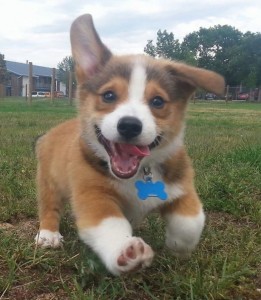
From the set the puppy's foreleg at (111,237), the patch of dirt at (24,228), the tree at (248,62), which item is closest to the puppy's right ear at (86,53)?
the puppy's foreleg at (111,237)

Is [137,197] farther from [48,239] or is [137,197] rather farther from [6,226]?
[6,226]

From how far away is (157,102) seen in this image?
3.30 metres

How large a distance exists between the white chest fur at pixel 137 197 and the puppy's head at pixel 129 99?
0.35 feet

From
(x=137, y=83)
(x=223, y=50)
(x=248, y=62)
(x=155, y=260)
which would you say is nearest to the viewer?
(x=155, y=260)

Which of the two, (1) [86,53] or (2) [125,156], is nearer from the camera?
(2) [125,156]

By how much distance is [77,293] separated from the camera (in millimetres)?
2605

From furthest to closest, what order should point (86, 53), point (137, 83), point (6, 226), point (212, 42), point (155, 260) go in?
1. point (212, 42)
2. point (6, 226)
3. point (86, 53)
4. point (137, 83)
5. point (155, 260)

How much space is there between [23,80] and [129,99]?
88.4 m

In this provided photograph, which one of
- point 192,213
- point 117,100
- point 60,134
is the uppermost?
point 117,100

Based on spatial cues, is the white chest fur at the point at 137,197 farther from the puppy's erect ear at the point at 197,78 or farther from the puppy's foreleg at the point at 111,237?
the puppy's erect ear at the point at 197,78

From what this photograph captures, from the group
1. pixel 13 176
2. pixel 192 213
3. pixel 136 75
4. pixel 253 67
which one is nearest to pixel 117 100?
pixel 136 75

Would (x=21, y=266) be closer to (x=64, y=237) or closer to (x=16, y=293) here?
(x=16, y=293)

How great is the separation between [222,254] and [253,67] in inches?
2545

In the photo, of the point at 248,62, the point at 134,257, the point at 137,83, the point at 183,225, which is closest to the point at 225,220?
the point at 183,225
